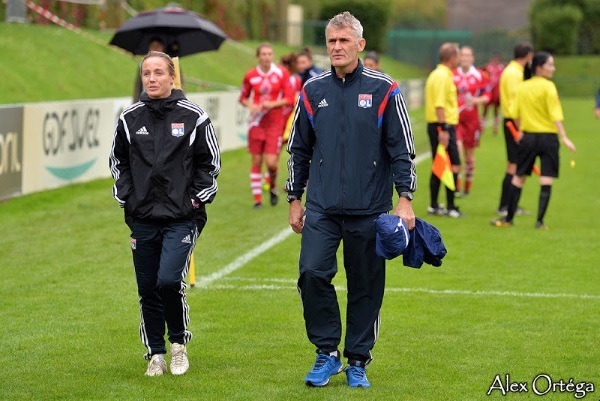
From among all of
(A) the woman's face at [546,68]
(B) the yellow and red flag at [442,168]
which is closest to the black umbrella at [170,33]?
(B) the yellow and red flag at [442,168]

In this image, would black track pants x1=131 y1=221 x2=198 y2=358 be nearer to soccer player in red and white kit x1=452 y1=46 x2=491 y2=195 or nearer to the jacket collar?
the jacket collar

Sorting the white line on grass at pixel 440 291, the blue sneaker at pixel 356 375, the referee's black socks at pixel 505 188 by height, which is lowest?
the referee's black socks at pixel 505 188

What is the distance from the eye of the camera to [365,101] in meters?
6.69

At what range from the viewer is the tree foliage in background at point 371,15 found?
223ft

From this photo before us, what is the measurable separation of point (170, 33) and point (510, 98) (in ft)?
15.0

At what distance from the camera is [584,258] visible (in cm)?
1229

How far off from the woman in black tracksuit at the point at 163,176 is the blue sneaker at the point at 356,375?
109 cm

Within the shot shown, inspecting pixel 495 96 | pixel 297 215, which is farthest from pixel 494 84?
pixel 297 215

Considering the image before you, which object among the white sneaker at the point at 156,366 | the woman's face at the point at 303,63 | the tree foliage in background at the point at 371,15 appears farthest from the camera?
the tree foliage in background at the point at 371,15

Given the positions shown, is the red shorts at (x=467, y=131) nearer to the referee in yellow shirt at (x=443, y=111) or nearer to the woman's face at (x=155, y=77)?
the referee in yellow shirt at (x=443, y=111)

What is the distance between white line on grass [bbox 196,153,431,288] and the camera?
10.8 m

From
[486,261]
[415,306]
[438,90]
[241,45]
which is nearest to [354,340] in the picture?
[415,306]

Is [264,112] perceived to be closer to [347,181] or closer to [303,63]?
[303,63]

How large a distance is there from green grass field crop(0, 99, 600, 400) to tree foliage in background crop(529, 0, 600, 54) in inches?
2785
